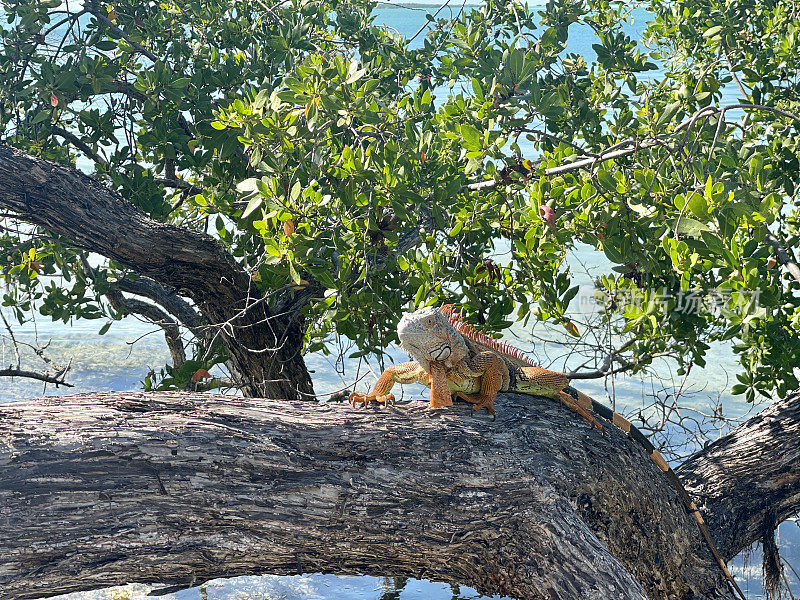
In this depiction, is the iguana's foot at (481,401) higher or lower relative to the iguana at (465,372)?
lower

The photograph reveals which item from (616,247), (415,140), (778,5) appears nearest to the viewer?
(616,247)

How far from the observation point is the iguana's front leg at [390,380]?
270cm

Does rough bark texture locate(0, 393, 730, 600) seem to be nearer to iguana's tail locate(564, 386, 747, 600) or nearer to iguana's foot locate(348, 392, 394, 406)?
iguana's foot locate(348, 392, 394, 406)

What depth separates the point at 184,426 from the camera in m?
2.37

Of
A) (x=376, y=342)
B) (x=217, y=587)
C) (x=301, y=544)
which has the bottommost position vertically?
(x=217, y=587)

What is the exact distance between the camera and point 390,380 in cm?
278

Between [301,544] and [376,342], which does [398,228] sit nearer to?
[376,342]

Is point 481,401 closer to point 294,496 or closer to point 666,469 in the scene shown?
point 294,496

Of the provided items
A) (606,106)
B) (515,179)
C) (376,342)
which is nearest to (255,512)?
(376,342)

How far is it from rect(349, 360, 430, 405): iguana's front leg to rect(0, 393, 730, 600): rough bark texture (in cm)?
10

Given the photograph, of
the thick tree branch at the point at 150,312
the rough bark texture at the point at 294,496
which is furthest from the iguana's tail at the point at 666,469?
the thick tree branch at the point at 150,312

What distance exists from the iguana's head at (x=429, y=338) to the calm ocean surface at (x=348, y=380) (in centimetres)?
74

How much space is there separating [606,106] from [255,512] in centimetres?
307

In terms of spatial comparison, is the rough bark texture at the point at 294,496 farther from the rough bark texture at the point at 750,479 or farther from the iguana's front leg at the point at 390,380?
the rough bark texture at the point at 750,479
